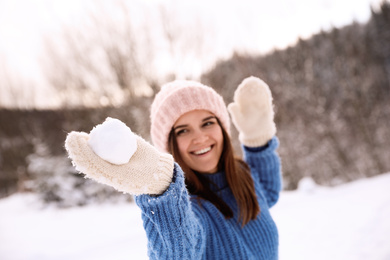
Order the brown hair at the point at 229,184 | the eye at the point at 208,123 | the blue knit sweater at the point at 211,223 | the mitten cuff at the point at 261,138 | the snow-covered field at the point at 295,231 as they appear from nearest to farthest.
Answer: the blue knit sweater at the point at 211,223 → the brown hair at the point at 229,184 → the eye at the point at 208,123 → the mitten cuff at the point at 261,138 → the snow-covered field at the point at 295,231

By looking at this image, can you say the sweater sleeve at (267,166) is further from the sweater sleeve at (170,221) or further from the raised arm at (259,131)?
the sweater sleeve at (170,221)

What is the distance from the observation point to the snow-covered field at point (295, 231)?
2.62 metres

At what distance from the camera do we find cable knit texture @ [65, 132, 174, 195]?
23.8 inches

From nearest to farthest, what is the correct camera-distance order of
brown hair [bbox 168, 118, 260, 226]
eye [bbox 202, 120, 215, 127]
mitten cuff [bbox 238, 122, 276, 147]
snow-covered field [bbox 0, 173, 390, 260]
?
brown hair [bbox 168, 118, 260, 226] < eye [bbox 202, 120, 215, 127] < mitten cuff [bbox 238, 122, 276, 147] < snow-covered field [bbox 0, 173, 390, 260]

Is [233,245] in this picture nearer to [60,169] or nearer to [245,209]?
[245,209]

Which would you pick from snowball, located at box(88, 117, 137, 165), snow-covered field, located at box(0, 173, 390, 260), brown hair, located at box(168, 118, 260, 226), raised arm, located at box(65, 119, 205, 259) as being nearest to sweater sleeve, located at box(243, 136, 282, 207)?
brown hair, located at box(168, 118, 260, 226)

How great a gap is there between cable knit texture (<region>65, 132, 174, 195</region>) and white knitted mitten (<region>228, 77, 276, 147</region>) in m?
0.87

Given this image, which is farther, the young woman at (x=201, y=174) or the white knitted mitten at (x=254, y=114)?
the white knitted mitten at (x=254, y=114)

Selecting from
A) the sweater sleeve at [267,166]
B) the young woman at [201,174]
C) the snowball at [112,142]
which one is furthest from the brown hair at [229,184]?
the snowball at [112,142]

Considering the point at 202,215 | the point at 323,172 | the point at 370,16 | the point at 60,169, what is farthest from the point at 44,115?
the point at 370,16

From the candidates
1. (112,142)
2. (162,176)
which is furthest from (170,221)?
(112,142)

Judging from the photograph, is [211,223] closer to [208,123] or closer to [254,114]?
[208,123]

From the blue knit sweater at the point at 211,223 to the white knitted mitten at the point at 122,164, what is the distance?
1.9 inches

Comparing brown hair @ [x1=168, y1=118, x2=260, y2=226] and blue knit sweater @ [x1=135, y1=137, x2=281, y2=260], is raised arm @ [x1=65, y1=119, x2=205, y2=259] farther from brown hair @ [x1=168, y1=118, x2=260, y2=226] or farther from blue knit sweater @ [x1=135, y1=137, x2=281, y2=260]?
brown hair @ [x1=168, y1=118, x2=260, y2=226]
